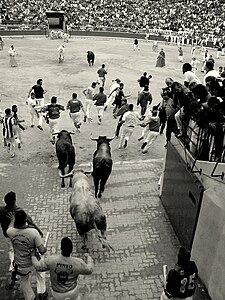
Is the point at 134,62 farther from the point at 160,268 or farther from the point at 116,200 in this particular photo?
the point at 160,268

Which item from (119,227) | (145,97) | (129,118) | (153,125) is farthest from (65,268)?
→ (145,97)

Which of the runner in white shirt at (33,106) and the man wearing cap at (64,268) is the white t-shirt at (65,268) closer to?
the man wearing cap at (64,268)

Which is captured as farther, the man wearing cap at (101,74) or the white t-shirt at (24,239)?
the man wearing cap at (101,74)

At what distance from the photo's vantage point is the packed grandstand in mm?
45812

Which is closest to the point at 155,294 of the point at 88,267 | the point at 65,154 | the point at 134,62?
the point at 88,267

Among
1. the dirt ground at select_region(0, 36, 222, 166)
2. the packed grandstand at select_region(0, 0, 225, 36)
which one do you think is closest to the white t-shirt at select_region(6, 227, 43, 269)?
the dirt ground at select_region(0, 36, 222, 166)

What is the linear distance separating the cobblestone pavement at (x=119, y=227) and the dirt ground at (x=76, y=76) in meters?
1.30

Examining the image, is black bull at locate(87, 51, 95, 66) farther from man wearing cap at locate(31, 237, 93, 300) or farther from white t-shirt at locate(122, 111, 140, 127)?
man wearing cap at locate(31, 237, 93, 300)

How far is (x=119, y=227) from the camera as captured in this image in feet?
30.8

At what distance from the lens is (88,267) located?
18.6 ft

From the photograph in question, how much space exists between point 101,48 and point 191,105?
2972cm

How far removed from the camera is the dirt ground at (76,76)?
→ 44.9 feet

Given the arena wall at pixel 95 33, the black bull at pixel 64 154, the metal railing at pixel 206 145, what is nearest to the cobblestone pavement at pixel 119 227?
the black bull at pixel 64 154

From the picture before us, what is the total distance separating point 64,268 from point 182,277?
176 centimetres
